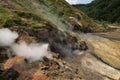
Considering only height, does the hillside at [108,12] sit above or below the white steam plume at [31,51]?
below

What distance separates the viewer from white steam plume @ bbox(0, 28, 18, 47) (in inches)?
662

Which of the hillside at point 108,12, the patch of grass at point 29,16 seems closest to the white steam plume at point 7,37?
the patch of grass at point 29,16

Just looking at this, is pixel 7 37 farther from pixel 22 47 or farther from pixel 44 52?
pixel 44 52

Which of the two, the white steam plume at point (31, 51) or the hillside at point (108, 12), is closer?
the white steam plume at point (31, 51)

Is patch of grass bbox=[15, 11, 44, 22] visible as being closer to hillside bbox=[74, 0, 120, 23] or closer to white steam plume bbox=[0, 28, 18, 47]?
white steam plume bbox=[0, 28, 18, 47]

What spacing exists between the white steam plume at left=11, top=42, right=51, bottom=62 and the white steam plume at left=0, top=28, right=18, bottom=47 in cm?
34

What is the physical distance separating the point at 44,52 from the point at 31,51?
73 cm

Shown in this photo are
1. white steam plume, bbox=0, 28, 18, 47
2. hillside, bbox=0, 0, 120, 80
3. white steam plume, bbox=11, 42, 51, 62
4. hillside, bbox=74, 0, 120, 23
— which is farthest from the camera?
hillside, bbox=74, 0, 120, 23

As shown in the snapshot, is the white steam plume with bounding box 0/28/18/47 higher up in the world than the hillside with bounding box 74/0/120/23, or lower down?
higher up

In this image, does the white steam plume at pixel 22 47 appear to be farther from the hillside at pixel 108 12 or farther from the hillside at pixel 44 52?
the hillside at pixel 108 12

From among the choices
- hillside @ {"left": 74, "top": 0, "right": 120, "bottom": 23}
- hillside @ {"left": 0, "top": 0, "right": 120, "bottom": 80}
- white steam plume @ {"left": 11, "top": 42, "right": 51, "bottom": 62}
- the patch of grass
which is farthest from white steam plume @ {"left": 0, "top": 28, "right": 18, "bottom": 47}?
hillside @ {"left": 74, "top": 0, "right": 120, "bottom": 23}

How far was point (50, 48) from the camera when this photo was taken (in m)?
18.4

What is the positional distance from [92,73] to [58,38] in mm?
3512

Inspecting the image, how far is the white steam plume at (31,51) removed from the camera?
16578 mm
